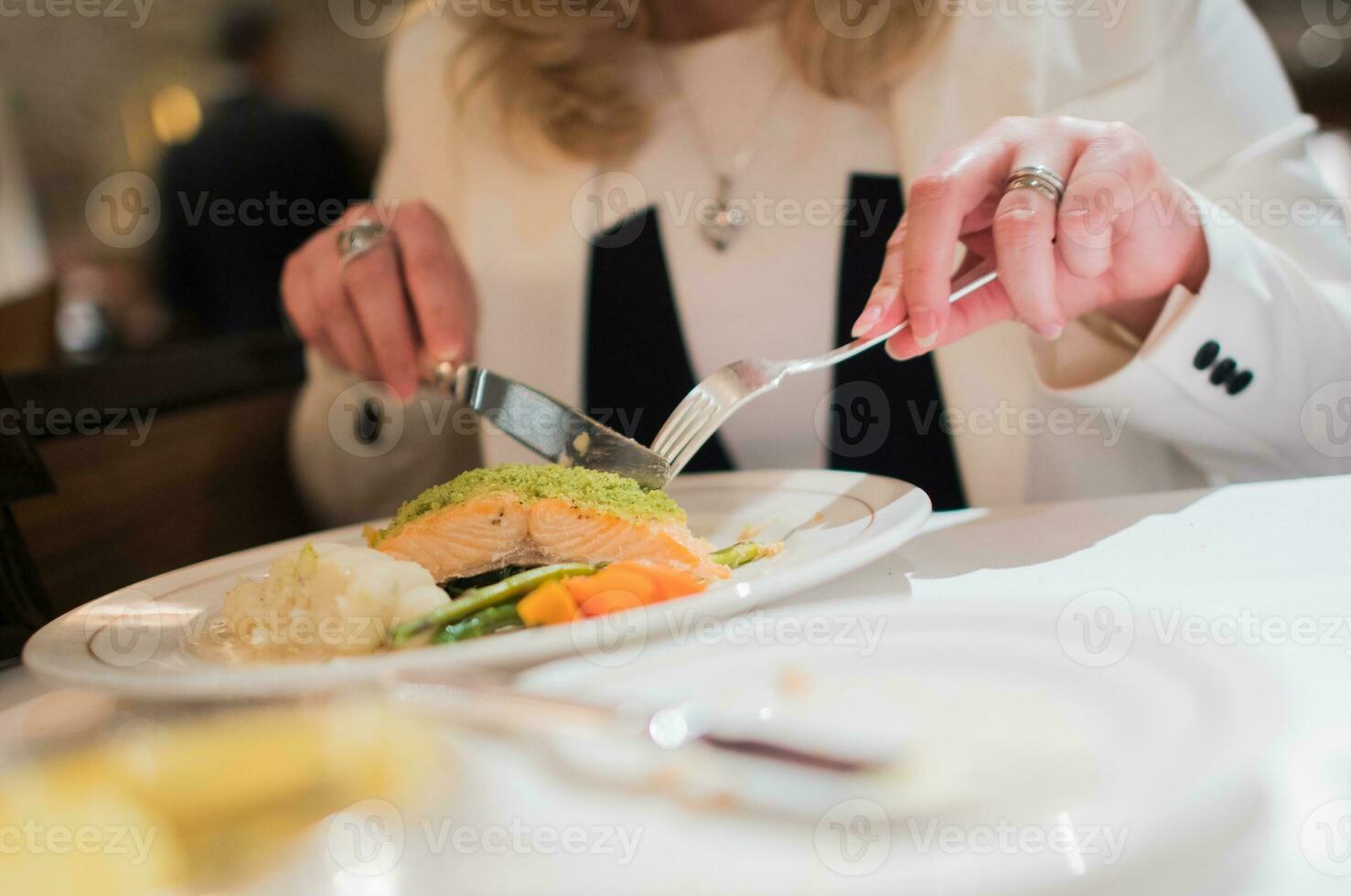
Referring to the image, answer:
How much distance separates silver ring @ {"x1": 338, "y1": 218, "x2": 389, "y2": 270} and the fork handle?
0.54 meters

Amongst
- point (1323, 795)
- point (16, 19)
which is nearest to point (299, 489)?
point (1323, 795)

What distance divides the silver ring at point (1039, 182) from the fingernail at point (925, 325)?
12 cm

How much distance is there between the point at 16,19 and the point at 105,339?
2.94 feet

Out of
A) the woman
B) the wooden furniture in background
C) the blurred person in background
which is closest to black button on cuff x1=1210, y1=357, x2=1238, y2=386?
the woman

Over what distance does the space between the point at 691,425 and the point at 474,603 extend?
250 mm

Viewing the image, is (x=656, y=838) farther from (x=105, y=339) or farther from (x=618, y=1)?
(x=105, y=339)

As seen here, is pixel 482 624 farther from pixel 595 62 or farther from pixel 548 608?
pixel 595 62

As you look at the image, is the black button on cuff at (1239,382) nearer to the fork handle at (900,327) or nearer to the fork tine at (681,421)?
the fork handle at (900,327)

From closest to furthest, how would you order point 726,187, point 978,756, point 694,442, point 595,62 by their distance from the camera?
1. point 978,756
2. point 694,442
3. point 726,187
4. point 595,62

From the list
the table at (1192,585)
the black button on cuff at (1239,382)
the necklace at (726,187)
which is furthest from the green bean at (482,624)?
the necklace at (726,187)

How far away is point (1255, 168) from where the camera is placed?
1.05 meters

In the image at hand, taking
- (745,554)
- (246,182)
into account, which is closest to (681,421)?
(745,554)

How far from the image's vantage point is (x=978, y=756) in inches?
13.8

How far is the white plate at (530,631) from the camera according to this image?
41cm
